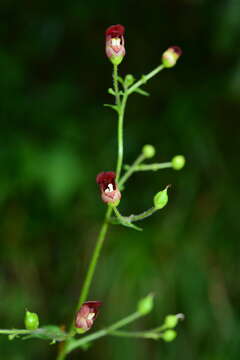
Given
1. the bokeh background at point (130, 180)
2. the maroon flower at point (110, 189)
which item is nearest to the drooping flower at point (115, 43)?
the maroon flower at point (110, 189)

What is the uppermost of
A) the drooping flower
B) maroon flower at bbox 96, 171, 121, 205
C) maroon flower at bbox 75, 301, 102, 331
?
the drooping flower

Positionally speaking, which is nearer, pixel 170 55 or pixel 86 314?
pixel 86 314

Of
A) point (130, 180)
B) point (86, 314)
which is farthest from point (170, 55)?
point (130, 180)

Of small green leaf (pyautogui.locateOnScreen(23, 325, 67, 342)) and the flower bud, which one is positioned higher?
the flower bud

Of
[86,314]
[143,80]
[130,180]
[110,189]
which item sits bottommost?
[86,314]

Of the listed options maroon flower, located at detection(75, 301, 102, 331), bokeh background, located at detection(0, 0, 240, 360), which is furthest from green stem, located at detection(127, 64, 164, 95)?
bokeh background, located at detection(0, 0, 240, 360)

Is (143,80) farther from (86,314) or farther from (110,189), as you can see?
(86,314)

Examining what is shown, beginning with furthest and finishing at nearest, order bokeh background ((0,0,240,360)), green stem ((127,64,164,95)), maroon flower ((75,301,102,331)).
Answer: bokeh background ((0,0,240,360)), green stem ((127,64,164,95)), maroon flower ((75,301,102,331))

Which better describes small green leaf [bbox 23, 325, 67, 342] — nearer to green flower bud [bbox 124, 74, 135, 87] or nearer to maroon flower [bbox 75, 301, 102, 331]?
maroon flower [bbox 75, 301, 102, 331]
